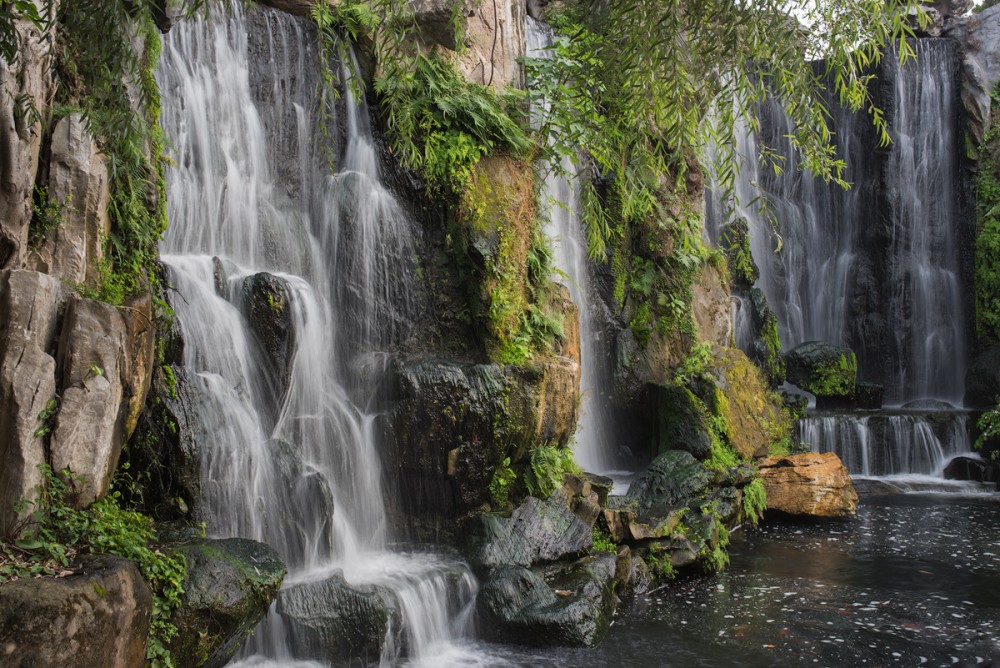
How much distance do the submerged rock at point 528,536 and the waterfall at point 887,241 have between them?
11.8 m

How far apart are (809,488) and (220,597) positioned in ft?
29.2

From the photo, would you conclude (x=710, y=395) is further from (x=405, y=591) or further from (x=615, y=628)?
(x=405, y=591)

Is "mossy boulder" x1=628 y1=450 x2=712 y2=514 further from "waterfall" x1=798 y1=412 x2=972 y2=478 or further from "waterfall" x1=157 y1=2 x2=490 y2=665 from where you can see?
"waterfall" x1=798 y1=412 x2=972 y2=478

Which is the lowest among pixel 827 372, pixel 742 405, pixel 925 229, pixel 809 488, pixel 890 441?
pixel 809 488

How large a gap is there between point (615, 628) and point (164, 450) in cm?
416

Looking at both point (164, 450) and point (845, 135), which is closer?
point (164, 450)

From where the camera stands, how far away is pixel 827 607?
26.2 feet

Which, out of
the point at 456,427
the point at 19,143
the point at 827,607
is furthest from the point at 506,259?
the point at 19,143

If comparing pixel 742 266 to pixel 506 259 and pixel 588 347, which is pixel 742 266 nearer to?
pixel 588 347

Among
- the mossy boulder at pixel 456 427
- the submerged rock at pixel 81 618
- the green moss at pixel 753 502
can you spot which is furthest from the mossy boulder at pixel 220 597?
the green moss at pixel 753 502

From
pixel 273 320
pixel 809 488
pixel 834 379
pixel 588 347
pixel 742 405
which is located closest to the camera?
pixel 273 320

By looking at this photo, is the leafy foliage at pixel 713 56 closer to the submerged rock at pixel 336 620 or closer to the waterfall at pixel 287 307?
the waterfall at pixel 287 307

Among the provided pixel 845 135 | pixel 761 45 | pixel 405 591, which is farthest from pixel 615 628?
pixel 845 135

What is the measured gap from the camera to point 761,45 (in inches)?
181
